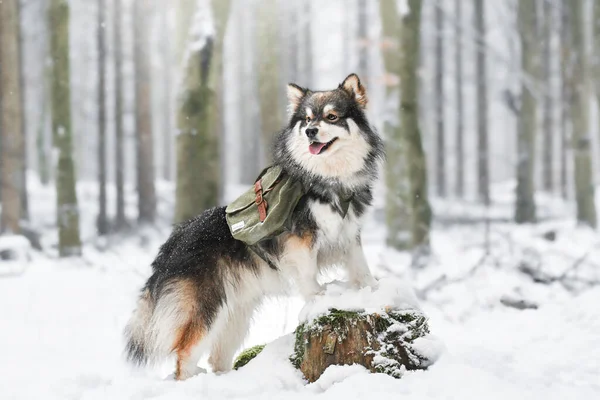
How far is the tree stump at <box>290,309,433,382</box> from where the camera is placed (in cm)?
378

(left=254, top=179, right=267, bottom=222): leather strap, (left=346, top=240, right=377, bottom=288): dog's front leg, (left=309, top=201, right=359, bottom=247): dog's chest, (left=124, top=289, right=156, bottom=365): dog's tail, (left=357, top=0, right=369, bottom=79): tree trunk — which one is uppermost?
(left=357, top=0, right=369, bottom=79): tree trunk

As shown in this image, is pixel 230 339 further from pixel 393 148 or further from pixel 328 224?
pixel 393 148

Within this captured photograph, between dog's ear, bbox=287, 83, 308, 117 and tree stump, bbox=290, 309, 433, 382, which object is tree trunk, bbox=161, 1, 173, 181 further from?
tree stump, bbox=290, 309, 433, 382

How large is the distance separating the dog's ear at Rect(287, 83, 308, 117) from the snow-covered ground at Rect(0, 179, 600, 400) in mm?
1593

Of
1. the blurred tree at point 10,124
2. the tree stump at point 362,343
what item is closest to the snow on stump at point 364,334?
the tree stump at point 362,343

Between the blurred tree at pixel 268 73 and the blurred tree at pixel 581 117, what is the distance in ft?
21.2

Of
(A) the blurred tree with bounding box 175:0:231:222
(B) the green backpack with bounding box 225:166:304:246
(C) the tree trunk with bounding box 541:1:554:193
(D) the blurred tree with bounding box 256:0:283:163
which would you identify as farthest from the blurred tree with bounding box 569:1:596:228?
(B) the green backpack with bounding box 225:166:304:246

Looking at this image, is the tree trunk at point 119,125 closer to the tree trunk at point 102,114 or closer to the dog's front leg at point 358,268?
the tree trunk at point 102,114

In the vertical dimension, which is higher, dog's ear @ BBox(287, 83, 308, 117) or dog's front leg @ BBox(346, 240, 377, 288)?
dog's ear @ BBox(287, 83, 308, 117)

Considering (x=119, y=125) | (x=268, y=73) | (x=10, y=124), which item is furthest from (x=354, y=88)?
(x=119, y=125)

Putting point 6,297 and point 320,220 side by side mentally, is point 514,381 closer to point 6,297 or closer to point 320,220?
point 320,220

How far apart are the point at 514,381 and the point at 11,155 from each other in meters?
10.2

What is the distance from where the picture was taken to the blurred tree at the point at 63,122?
416 inches

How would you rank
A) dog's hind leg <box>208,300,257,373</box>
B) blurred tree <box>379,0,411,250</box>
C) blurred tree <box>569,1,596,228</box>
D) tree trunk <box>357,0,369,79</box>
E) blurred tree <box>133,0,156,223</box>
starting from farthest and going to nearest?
1. tree trunk <box>357,0,369,79</box>
2. blurred tree <box>133,0,156,223</box>
3. blurred tree <box>569,1,596,228</box>
4. blurred tree <box>379,0,411,250</box>
5. dog's hind leg <box>208,300,257,373</box>
